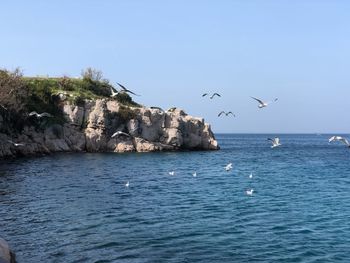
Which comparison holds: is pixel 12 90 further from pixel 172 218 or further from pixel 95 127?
pixel 172 218

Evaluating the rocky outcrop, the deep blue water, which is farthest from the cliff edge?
the rocky outcrop

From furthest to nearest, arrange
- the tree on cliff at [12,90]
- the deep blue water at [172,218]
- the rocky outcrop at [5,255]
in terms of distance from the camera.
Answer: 1. the tree on cliff at [12,90]
2. the deep blue water at [172,218]
3. the rocky outcrop at [5,255]

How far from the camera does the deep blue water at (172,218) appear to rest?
23625 millimetres

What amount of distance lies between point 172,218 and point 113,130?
7069 cm

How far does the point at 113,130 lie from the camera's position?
332ft

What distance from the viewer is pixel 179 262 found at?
2183cm

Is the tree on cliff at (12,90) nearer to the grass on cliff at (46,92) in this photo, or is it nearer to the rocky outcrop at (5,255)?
the grass on cliff at (46,92)

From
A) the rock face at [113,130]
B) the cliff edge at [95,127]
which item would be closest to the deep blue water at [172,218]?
the cliff edge at [95,127]

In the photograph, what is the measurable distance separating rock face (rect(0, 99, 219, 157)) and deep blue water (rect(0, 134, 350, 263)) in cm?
3500

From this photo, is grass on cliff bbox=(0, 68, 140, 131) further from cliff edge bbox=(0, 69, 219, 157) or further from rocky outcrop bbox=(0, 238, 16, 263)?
rocky outcrop bbox=(0, 238, 16, 263)

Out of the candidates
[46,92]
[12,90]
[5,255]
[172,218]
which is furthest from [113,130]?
[5,255]

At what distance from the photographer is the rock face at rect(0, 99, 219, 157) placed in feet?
302

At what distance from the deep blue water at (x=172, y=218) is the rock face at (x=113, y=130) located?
35.0 m

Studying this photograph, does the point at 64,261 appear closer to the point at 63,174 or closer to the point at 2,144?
the point at 63,174
